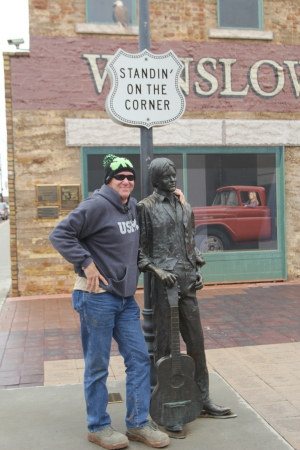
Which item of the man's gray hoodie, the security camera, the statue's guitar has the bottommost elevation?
the statue's guitar

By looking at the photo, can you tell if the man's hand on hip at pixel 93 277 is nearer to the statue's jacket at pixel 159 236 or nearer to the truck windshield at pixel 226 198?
the statue's jacket at pixel 159 236

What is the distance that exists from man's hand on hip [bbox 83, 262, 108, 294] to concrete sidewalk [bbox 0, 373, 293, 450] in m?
1.06

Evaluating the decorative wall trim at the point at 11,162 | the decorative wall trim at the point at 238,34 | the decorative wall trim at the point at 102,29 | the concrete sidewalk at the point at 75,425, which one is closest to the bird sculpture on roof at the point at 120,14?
the decorative wall trim at the point at 102,29

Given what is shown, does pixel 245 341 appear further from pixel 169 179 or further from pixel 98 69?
pixel 98 69

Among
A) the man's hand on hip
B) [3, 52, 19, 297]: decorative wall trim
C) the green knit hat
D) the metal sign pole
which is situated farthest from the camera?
[3, 52, 19, 297]: decorative wall trim

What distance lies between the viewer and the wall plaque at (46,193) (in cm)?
934

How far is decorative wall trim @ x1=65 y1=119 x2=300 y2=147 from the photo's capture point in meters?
9.45

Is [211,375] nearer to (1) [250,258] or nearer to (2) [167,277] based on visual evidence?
(2) [167,277]

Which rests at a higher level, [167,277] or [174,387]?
[167,277]

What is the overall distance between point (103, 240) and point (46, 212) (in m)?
6.00

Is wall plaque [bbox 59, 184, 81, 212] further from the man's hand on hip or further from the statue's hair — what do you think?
the man's hand on hip

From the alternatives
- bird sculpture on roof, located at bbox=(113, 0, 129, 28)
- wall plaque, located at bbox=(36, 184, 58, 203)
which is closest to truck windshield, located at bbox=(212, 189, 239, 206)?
wall plaque, located at bbox=(36, 184, 58, 203)

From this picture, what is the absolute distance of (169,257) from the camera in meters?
3.86

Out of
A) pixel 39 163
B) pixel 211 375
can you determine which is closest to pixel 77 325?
pixel 211 375
